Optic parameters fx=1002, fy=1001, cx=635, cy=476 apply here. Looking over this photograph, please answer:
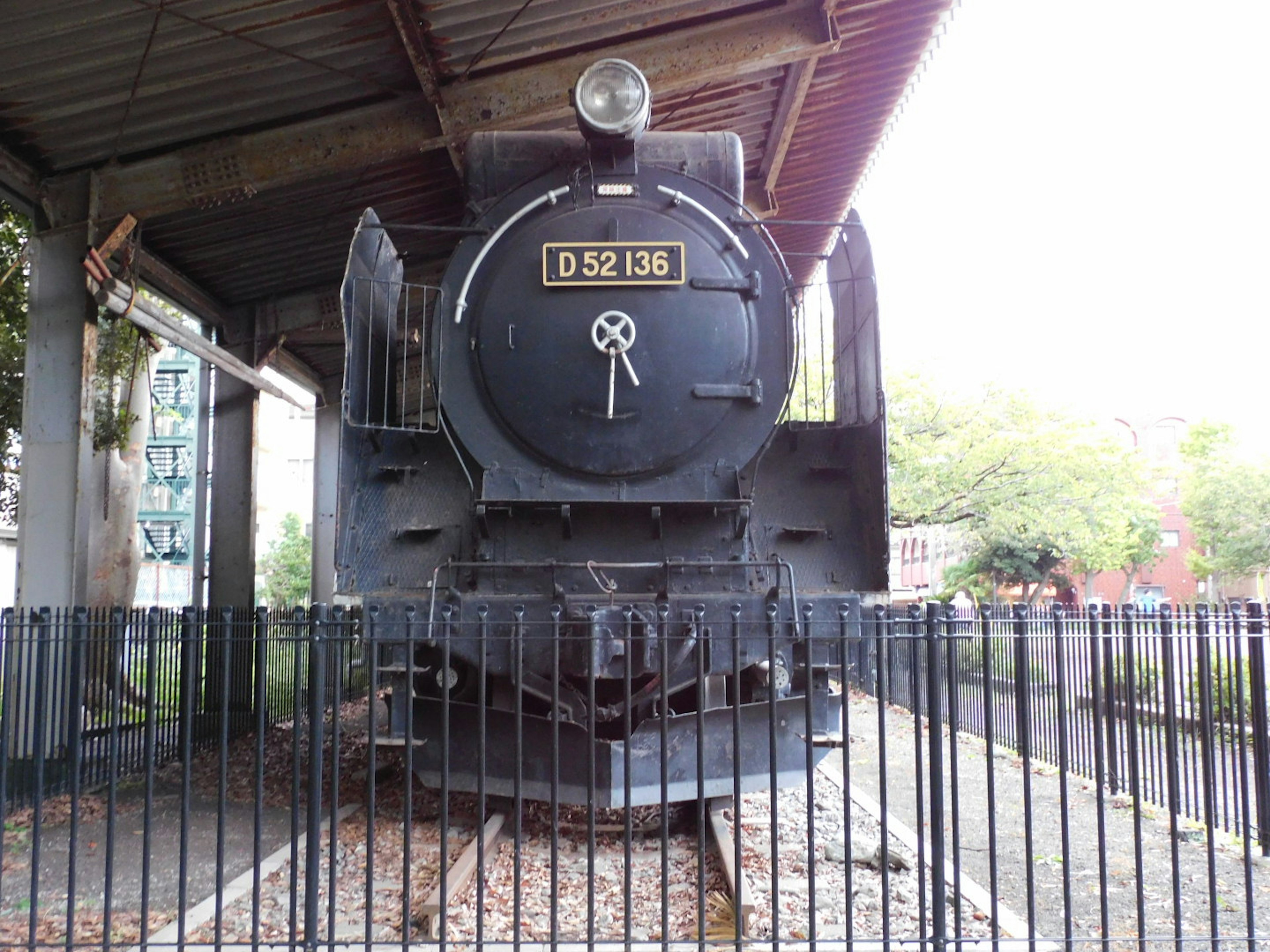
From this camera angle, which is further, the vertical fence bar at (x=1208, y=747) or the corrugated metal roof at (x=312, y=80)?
the corrugated metal roof at (x=312, y=80)

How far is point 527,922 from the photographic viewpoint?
4238 millimetres

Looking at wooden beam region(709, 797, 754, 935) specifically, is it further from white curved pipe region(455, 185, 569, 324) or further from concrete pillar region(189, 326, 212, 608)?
concrete pillar region(189, 326, 212, 608)

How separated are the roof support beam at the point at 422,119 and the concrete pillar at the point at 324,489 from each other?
6853mm

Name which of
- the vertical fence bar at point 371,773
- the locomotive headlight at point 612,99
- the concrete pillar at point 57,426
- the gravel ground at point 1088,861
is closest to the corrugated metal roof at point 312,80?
the concrete pillar at point 57,426

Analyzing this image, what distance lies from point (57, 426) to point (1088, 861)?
7.26 meters

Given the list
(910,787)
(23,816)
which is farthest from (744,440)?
(23,816)

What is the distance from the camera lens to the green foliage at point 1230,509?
99.9 feet

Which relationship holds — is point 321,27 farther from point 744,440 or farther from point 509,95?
point 744,440

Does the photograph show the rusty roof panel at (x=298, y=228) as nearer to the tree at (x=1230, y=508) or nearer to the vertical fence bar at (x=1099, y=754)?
the vertical fence bar at (x=1099, y=754)

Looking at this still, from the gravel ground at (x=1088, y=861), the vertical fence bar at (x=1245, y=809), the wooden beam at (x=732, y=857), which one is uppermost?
the vertical fence bar at (x=1245, y=809)

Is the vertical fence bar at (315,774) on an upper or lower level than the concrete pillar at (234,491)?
lower

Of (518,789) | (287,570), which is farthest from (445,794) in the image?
(287,570)

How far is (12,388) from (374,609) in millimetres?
8564

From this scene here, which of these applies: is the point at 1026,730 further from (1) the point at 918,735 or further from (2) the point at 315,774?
(2) the point at 315,774
